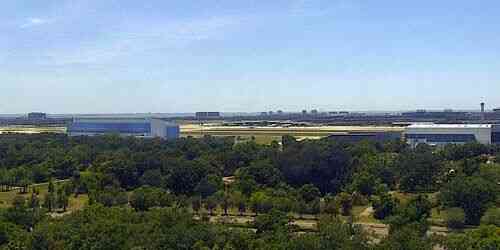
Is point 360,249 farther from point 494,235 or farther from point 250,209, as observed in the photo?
point 250,209

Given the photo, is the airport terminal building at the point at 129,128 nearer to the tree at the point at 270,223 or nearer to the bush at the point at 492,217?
the tree at the point at 270,223

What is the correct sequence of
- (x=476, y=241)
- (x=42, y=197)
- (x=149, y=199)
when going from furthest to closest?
(x=42, y=197) < (x=149, y=199) < (x=476, y=241)

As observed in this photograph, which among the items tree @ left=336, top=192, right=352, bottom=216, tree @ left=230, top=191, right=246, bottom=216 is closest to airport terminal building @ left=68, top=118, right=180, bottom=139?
tree @ left=230, top=191, right=246, bottom=216

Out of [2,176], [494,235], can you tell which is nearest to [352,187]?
[494,235]

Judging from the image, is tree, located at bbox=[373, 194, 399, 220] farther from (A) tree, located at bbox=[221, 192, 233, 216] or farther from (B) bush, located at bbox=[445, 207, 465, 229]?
(A) tree, located at bbox=[221, 192, 233, 216]

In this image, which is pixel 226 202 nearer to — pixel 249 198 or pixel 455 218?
pixel 249 198

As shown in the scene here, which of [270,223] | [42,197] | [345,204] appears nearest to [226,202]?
[345,204]

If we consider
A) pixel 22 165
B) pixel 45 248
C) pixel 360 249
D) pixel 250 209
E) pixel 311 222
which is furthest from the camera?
pixel 22 165
